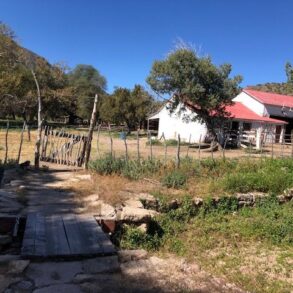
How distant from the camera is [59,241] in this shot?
244 inches

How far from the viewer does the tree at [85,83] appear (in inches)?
2395

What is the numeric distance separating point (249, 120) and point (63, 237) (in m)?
31.3

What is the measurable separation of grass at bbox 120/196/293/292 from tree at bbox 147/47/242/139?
1817 centimetres

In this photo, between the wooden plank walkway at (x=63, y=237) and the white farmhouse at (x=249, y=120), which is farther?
the white farmhouse at (x=249, y=120)

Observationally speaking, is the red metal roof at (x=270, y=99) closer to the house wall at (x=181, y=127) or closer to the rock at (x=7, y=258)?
the house wall at (x=181, y=127)

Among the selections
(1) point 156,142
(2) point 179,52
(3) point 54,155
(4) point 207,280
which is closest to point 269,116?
(1) point 156,142

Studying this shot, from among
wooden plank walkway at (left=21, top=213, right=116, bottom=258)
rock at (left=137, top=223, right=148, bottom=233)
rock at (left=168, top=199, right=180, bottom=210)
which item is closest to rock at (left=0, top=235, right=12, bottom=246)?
wooden plank walkway at (left=21, top=213, right=116, bottom=258)

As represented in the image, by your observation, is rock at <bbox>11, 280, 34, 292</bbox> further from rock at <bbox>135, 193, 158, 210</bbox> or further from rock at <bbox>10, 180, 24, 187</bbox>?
rock at <bbox>10, 180, 24, 187</bbox>

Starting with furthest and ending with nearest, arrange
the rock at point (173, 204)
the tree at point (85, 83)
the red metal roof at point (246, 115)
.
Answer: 1. the tree at point (85, 83)
2. the red metal roof at point (246, 115)
3. the rock at point (173, 204)

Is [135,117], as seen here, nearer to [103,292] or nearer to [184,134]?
[184,134]

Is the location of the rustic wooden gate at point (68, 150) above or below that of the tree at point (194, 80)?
below

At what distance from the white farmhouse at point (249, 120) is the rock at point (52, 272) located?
85.9 ft

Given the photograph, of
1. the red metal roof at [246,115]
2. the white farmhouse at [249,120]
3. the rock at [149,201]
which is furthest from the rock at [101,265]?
the red metal roof at [246,115]

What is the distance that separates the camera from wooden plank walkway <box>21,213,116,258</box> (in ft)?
19.0
